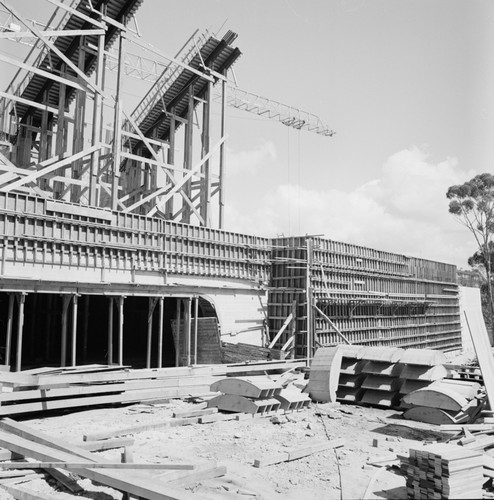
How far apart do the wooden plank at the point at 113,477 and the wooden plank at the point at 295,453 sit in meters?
2.53

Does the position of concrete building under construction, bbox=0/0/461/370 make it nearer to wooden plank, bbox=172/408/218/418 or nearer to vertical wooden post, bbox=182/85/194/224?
vertical wooden post, bbox=182/85/194/224

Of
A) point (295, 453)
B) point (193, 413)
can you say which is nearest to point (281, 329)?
point (193, 413)

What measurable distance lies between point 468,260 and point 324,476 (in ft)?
169

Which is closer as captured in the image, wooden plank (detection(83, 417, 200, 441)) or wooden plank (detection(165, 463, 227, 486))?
wooden plank (detection(165, 463, 227, 486))

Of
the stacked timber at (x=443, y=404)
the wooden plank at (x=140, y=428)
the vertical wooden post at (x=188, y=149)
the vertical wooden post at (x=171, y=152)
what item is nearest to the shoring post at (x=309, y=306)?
the vertical wooden post at (x=188, y=149)

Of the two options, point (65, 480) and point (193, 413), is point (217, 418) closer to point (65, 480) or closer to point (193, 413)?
point (193, 413)

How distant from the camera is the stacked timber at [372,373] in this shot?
1534cm

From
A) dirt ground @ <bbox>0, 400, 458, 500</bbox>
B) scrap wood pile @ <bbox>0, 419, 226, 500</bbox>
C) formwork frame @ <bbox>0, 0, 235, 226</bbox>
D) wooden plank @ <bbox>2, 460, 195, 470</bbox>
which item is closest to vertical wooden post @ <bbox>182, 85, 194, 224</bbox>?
formwork frame @ <bbox>0, 0, 235, 226</bbox>

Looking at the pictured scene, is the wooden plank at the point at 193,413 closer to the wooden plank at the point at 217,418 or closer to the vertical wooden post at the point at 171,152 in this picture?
the wooden plank at the point at 217,418

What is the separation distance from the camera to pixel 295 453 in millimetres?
9844

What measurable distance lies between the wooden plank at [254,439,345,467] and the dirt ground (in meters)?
0.10

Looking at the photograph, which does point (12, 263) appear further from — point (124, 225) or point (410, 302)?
point (410, 302)

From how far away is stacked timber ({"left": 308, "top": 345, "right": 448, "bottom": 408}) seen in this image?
15336 mm

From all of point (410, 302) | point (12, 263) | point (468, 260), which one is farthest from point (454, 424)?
point (468, 260)
